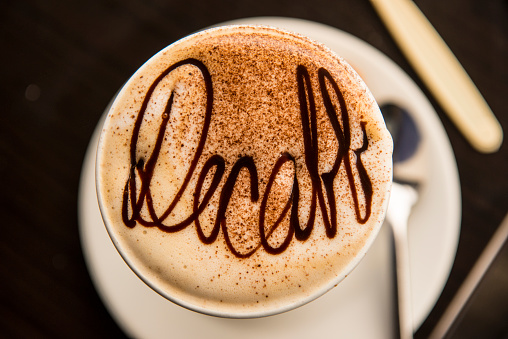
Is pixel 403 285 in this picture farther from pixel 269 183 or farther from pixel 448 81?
pixel 448 81

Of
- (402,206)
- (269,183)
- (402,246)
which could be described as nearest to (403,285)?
(402,246)

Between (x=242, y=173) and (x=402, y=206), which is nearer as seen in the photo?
(x=242, y=173)

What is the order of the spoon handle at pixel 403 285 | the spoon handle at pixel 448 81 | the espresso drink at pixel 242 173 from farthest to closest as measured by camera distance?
1. the spoon handle at pixel 448 81
2. the spoon handle at pixel 403 285
3. the espresso drink at pixel 242 173

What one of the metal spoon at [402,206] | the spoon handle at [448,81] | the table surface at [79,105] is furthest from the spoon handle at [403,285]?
the spoon handle at [448,81]

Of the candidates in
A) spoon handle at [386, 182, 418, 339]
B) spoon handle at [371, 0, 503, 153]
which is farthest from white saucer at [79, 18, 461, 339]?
spoon handle at [371, 0, 503, 153]

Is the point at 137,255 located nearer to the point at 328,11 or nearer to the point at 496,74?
the point at 328,11

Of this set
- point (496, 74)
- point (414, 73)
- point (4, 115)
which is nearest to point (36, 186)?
point (4, 115)

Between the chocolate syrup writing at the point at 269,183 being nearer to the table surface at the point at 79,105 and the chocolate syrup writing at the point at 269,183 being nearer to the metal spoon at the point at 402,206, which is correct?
the metal spoon at the point at 402,206
